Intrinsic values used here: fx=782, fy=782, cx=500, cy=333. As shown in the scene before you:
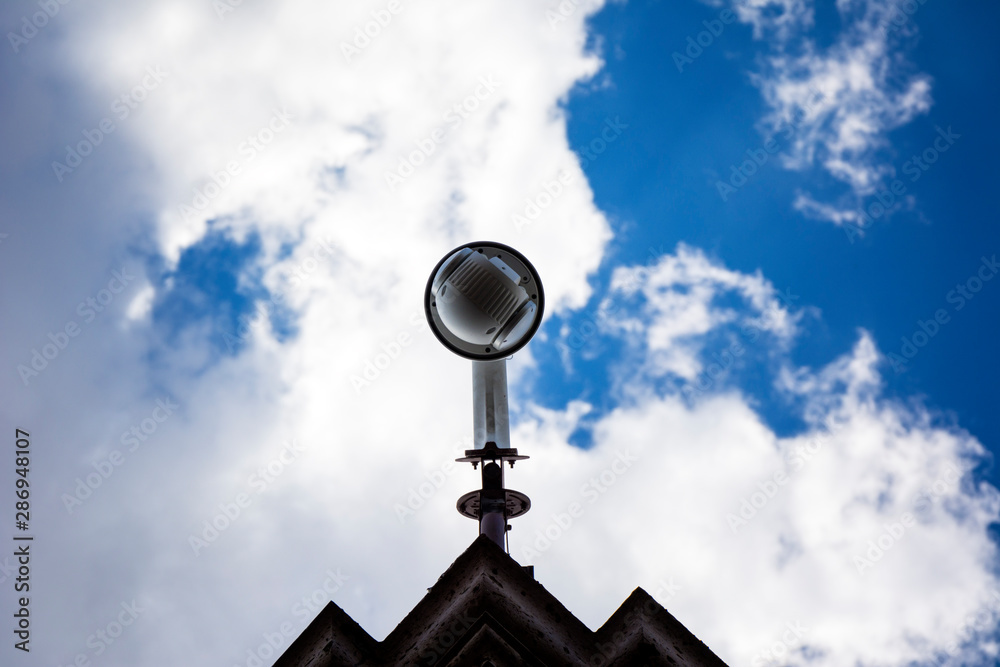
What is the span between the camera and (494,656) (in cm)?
250

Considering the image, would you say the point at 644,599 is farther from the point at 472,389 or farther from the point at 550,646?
the point at 472,389

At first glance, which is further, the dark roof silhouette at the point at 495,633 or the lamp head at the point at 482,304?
the lamp head at the point at 482,304

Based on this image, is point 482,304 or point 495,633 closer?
point 495,633

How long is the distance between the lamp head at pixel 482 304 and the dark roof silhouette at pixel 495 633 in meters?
1.87

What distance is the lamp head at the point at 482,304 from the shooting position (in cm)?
439

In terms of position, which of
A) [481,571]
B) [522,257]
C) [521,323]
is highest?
[522,257]

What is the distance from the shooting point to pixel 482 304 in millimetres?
4391

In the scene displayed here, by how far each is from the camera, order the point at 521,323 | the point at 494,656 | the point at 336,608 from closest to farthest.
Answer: the point at 494,656
the point at 336,608
the point at 521,323

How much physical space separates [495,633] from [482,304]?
Result: 2190 millimetres

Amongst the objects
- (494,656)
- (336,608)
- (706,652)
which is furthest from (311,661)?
(706,652)

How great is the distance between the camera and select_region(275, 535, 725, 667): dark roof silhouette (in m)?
2.52

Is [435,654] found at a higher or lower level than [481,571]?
lower

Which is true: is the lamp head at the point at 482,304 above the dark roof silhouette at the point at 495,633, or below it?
above

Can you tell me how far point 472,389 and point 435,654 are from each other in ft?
6.81
